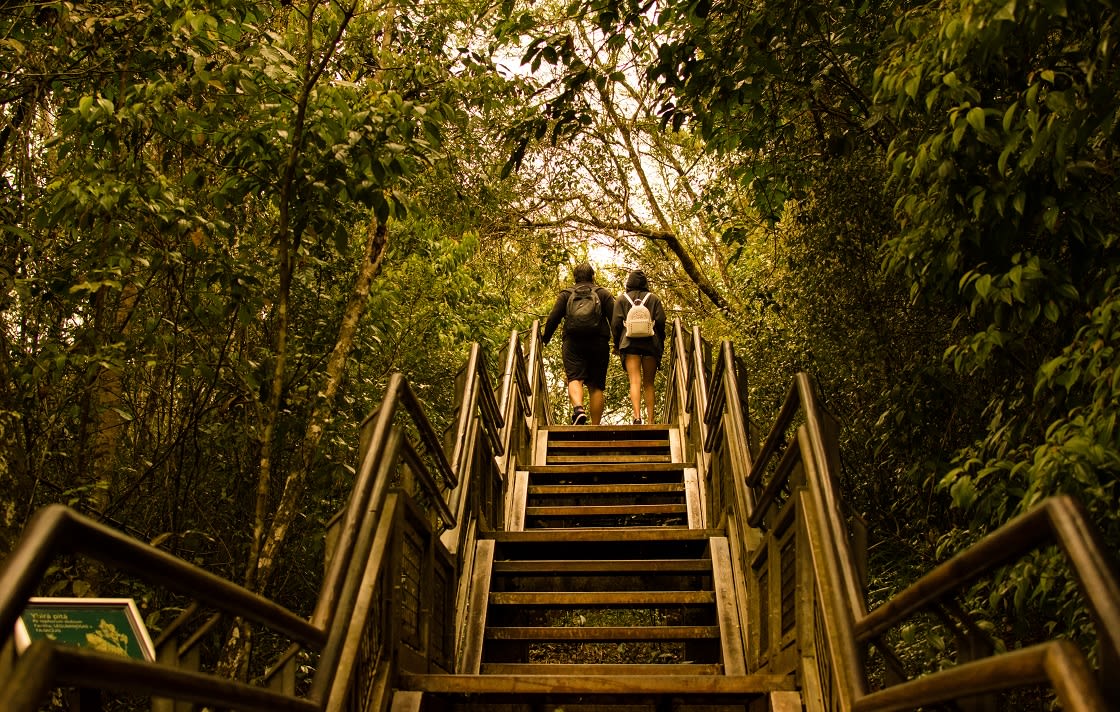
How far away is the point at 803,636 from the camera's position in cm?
376

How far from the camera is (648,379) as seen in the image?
1038 centimetres

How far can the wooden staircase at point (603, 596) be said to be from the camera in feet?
12.8

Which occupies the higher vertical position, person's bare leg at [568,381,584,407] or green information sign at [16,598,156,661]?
person's bare leg at [568,381,584,407]

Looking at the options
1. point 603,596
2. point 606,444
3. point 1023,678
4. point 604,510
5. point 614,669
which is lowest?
point 1023,678

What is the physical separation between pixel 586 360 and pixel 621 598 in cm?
517

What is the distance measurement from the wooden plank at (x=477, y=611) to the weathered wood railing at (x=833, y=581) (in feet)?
4.47

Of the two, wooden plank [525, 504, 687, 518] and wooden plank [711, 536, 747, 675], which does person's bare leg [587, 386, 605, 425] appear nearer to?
wooden plank [525, 504, 687, 518]

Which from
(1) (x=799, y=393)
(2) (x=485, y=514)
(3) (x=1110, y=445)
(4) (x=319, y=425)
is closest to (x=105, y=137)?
(4) (x=319, y=425)

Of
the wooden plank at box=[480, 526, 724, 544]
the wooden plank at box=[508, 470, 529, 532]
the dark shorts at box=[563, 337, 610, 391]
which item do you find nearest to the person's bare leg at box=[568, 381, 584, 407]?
the dark shorts at box=[563, 337, 610, 391]

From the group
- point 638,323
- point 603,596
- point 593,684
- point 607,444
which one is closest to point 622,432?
point 607,444

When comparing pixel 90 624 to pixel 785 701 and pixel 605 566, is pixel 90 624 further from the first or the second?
pixel 605 566

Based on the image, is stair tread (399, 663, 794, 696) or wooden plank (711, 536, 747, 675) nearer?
stair tread (399, 663, 794, 696)

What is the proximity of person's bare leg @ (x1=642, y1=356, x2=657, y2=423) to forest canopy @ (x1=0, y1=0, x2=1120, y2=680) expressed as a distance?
4.22 ft

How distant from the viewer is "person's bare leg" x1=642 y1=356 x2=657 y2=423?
33.7ft
